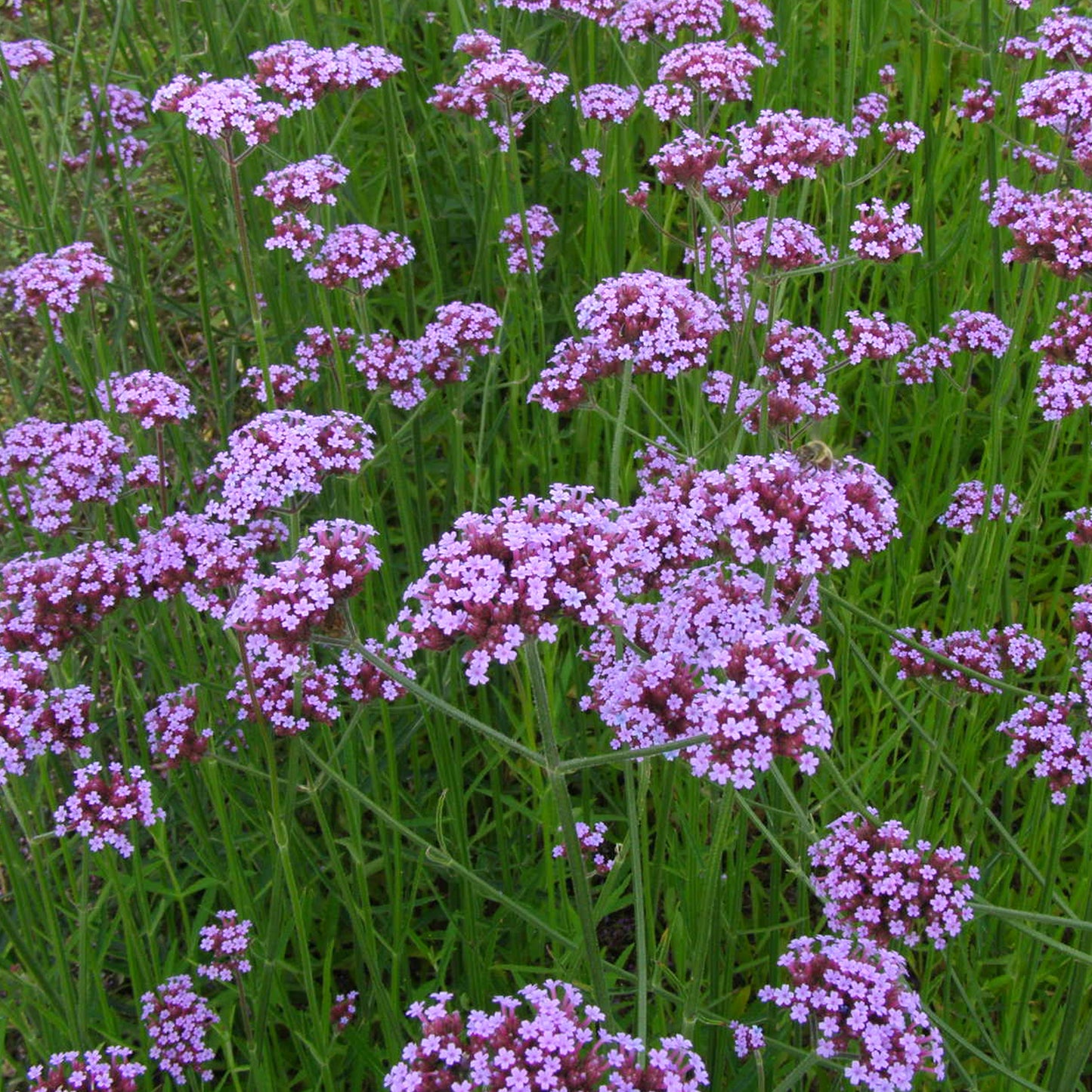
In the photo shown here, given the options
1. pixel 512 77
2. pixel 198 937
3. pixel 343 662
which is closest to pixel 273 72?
pixel 512 77

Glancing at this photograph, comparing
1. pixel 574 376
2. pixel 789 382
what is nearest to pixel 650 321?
pixel 574 376

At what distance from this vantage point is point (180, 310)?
4730 millimetres

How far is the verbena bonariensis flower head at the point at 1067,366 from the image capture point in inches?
122

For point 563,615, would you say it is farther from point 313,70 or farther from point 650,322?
point 313,70

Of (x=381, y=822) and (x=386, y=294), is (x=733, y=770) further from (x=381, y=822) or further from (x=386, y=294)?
(x=386, y=294)

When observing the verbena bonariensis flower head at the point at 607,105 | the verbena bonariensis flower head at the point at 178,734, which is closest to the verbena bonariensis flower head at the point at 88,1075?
the verbena bonariensis flower head at the point at 178,734

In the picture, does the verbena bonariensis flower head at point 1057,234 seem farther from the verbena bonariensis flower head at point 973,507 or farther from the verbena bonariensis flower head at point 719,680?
the verbena bonariensis flower head at point 719,680

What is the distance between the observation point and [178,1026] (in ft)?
9.47

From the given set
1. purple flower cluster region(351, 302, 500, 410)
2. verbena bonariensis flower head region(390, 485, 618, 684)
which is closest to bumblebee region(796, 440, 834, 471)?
verbena bonariensis flower head region(390, 485, 618, 684)

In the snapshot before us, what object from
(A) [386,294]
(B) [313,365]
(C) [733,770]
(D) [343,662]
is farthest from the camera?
(A) [386,294]

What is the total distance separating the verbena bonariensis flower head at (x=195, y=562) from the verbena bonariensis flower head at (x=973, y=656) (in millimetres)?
1683

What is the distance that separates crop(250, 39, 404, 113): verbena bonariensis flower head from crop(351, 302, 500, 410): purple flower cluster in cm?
73

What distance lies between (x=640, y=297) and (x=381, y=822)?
1591 millimetres

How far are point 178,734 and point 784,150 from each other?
89.1 inches
